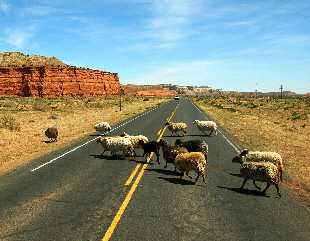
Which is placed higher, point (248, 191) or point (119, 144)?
point (119, 144)

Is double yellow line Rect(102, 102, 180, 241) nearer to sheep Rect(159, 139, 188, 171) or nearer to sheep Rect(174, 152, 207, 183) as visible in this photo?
sheep Rect(159, 139, 188, 171)

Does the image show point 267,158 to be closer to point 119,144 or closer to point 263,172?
point 263,172

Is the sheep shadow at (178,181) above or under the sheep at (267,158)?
under

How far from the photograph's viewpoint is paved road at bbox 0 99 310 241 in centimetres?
603

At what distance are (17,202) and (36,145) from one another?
10.9 meters

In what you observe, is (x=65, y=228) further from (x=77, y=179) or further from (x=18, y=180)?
(x=18, y=180)

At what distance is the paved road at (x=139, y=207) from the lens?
6.03 m

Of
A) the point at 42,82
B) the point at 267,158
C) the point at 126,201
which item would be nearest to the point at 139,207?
the point at 126,201

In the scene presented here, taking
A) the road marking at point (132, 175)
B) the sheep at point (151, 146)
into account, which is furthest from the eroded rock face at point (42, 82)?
the road marking at point (132, 175)

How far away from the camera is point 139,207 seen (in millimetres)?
7344

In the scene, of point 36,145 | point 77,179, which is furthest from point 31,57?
point 77,179

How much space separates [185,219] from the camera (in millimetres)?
6641

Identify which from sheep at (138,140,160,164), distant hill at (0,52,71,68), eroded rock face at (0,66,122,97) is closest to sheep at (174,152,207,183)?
sheep at (138,140,160,164)

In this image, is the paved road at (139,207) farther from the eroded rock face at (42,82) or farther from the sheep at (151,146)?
the eroded rock face at (42,82)
